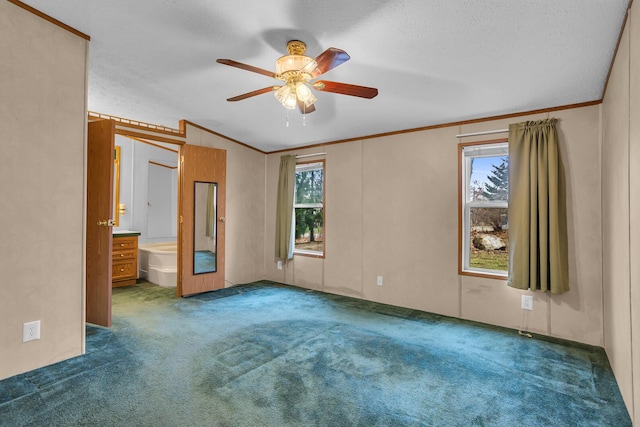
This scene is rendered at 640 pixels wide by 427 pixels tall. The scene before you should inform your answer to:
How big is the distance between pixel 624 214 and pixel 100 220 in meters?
4.17

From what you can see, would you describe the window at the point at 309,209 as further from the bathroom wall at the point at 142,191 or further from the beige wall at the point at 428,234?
the bathroom wall at the point at 142,191

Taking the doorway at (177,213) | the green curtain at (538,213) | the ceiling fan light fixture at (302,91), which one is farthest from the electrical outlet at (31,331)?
the green curtain at (538,213)

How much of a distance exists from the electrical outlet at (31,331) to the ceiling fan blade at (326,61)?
2.57 m

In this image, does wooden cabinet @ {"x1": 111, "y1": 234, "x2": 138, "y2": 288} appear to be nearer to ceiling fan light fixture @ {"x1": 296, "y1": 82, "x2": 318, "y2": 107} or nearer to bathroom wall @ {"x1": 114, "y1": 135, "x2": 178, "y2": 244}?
bathroom wall @ {"x1": 114, "y1": 135, "x2": 178, "y2": 244}

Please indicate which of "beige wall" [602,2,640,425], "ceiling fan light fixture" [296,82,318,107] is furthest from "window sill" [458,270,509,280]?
"ceiling fan light fixture" [296,82,318,107]

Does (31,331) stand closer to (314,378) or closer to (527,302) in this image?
(314,378)

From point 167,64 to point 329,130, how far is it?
205 centimetres

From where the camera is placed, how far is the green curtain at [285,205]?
17.1 feet

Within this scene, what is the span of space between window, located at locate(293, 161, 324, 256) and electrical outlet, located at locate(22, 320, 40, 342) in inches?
131

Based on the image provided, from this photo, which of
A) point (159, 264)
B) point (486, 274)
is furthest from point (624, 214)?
point (159, 264)

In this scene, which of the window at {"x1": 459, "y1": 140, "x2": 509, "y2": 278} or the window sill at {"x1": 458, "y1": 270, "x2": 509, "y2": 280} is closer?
the window sill at {"x1": 458, "y1": 270, "x2": 509, "y2": 280}

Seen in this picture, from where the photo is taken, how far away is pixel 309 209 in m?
5.35

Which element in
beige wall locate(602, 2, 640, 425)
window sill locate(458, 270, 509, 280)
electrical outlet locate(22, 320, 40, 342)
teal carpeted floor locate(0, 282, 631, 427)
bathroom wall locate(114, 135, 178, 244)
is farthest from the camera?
bathroom wall locate(114, 135, 178, 244)

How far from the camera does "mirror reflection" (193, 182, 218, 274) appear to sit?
15.2ft
